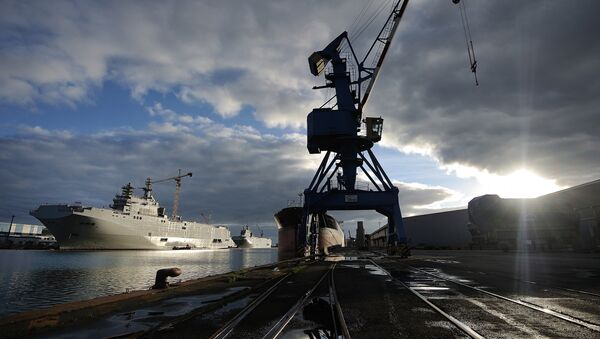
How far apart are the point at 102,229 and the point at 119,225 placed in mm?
4175

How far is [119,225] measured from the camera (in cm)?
8331

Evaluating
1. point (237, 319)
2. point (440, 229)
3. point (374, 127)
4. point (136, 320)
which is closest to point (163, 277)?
point (136, 320)

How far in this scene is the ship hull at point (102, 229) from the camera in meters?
76.8

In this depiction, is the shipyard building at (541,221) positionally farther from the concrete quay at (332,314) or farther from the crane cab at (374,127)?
the concrete quay at (332,314)

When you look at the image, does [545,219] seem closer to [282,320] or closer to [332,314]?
[332,314]

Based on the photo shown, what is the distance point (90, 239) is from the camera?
80250 millimetres

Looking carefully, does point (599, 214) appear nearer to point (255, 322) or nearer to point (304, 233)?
point (304, 233)

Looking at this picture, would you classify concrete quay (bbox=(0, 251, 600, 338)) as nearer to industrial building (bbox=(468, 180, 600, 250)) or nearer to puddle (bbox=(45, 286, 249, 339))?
puddle (bbox=(45, 286, 249, 339))

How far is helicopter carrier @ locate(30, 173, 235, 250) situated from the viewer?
253 ft

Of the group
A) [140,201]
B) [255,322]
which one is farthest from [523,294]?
[140,201]

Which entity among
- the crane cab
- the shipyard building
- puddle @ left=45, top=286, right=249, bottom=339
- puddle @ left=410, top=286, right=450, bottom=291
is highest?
the crane cab

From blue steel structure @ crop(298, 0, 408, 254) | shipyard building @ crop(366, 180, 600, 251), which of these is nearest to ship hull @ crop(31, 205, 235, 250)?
blue steel structure @ crop(298, 0, 408, 254)

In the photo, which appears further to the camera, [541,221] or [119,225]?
[119,225]

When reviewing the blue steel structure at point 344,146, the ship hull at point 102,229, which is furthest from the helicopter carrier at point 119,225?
the blue steel structure at point 344,146
